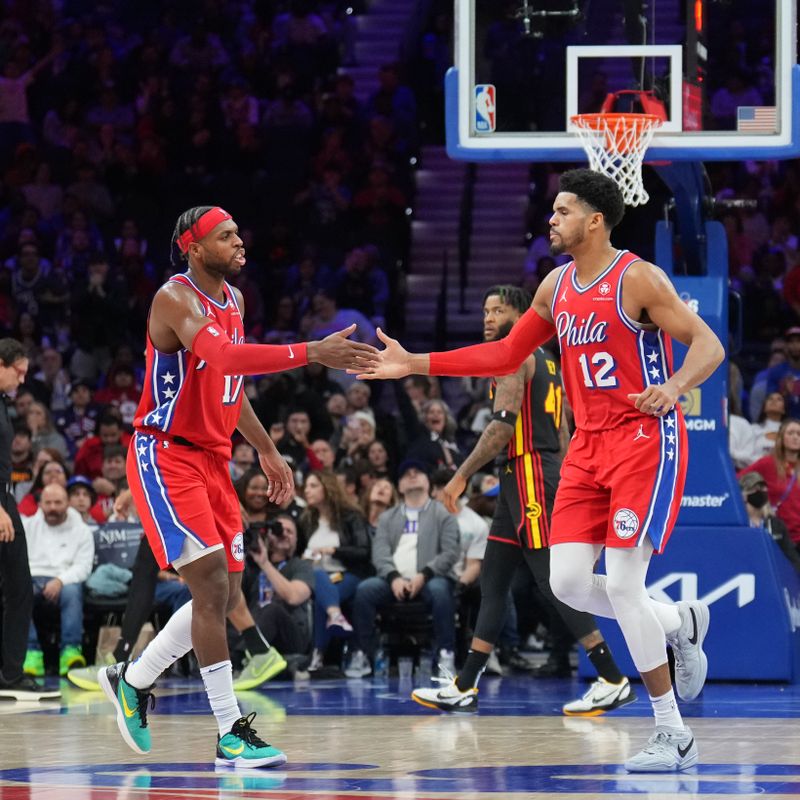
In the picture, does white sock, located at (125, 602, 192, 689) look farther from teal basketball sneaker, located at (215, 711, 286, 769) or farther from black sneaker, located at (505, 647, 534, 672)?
black sneaker, located at (505, 647, 534, 672)

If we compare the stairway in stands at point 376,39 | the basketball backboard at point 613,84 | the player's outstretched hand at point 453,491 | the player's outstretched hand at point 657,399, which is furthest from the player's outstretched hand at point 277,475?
the stairway in stands at point 376,39

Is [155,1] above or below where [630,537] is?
above

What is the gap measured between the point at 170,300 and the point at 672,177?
4398 mm

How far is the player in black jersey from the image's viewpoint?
8.75 m

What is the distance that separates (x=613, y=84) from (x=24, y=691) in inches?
208

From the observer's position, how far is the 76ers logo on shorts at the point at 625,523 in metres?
6.43

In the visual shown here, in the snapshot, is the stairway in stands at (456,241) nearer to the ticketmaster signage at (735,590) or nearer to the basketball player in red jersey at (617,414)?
the ticketmaster signage at (735,590)

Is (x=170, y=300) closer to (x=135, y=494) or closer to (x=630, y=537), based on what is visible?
(x=135, y=494)

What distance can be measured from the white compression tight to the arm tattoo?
1.95 meters

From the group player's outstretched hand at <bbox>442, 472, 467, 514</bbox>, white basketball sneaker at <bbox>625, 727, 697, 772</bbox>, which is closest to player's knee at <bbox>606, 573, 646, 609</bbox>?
Answer: white basketball sneaker at <bbox>625, 727, 697, 772</bbox>

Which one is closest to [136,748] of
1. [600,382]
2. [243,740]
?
[243,740]

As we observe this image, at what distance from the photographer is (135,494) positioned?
6.82 metres

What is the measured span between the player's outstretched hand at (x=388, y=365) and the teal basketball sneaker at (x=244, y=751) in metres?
1.46

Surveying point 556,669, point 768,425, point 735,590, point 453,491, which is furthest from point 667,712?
point 768,425
